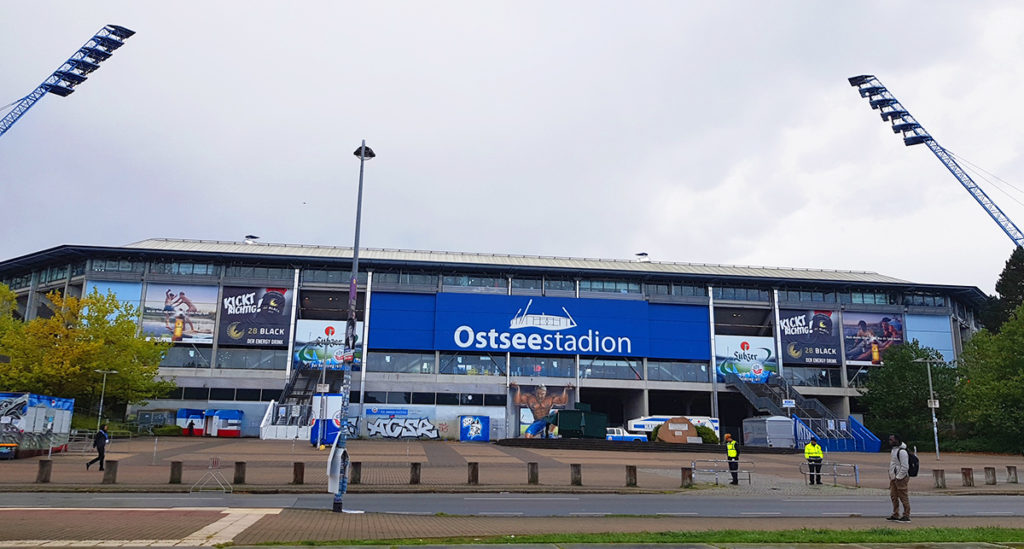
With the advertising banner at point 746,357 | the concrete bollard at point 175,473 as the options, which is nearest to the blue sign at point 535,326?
A: the advertising banner at point 746,357

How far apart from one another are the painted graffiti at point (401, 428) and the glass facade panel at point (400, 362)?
563 cm

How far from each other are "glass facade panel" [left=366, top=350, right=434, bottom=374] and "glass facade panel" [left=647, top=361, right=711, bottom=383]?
2131 cm

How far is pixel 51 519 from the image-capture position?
1320cm

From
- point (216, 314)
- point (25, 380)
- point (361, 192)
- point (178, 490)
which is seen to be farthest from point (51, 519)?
point (216, 314)

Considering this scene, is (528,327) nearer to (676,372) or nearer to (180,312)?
(676,372)

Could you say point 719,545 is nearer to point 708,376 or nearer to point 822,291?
point 708,376

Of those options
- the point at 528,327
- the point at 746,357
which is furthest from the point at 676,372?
the point at 528,327

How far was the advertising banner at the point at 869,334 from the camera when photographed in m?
70.9

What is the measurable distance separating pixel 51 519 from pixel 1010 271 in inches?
3710

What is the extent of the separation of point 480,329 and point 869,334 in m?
38.5

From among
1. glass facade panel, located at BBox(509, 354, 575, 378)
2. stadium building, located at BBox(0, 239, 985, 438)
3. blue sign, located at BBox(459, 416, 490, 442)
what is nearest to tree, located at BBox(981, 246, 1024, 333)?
stadium building, located at BBox(0, 239, 985, 438)

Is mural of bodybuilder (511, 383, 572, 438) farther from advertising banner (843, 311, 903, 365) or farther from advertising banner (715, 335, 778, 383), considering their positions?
advertising banner (843, 311, 903, 365)

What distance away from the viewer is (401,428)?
63.0 m

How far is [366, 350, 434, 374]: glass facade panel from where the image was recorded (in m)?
67.2
